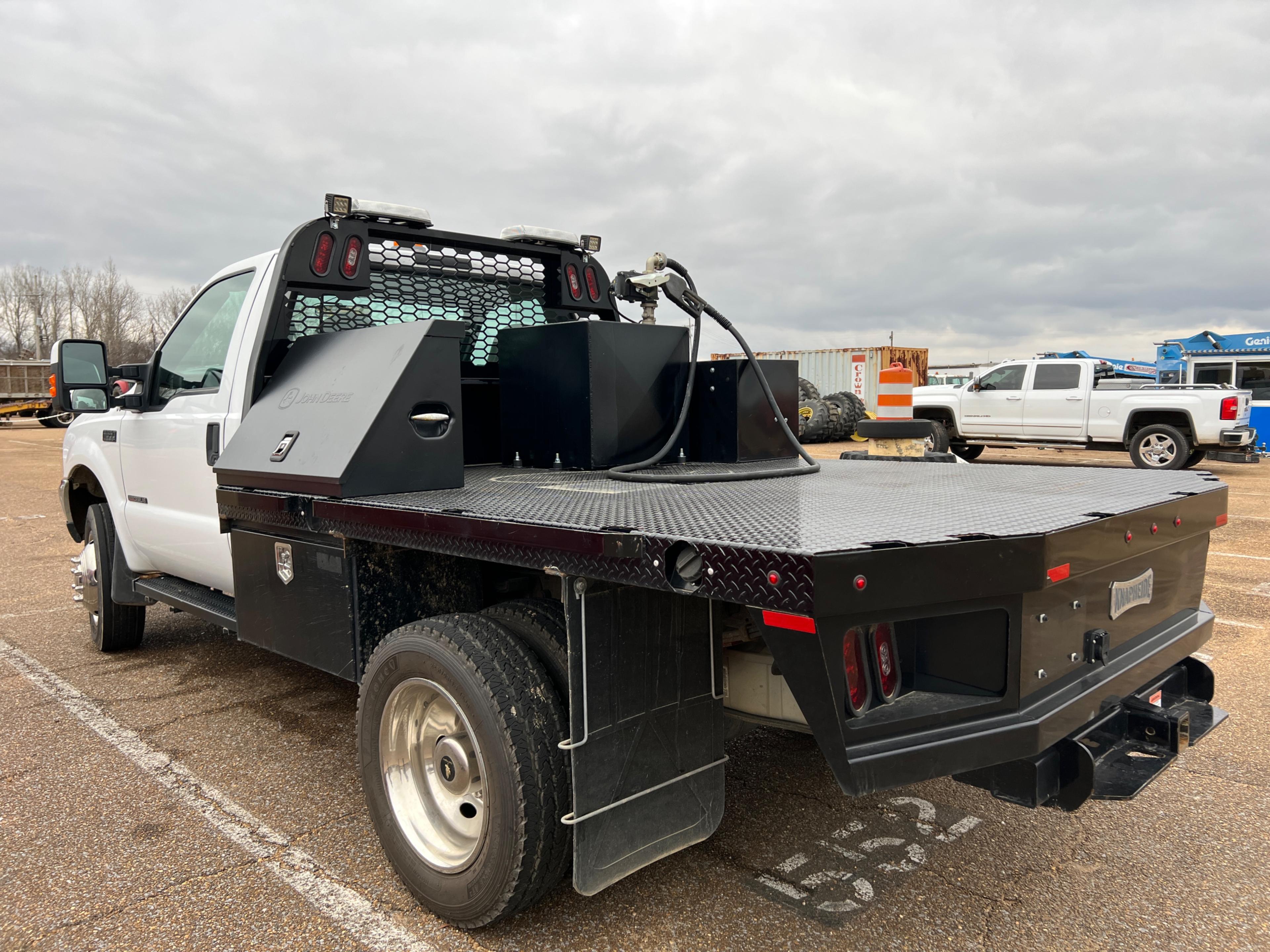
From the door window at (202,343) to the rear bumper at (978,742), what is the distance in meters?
3.27

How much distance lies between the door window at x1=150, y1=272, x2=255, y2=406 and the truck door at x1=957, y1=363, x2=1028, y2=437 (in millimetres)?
14978

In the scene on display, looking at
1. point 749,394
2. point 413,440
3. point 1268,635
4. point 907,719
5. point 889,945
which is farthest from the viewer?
point 1268,635

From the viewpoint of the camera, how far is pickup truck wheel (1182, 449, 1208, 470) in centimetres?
1442

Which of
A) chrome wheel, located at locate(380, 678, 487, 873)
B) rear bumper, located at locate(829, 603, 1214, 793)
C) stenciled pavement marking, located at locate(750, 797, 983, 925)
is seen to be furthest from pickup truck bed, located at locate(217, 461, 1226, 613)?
stenciled pavement marking, located at locate(750, 797, 983, 925)

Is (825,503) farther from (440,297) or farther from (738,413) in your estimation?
(440,297)

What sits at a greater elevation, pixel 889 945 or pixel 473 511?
pixel 473 511

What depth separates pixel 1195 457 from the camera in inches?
578

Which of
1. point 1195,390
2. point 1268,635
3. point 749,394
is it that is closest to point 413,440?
point 749,394

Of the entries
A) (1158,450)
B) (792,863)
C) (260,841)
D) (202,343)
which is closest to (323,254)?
(202,343)

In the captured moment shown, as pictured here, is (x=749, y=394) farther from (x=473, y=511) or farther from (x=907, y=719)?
(x=907, y=719)

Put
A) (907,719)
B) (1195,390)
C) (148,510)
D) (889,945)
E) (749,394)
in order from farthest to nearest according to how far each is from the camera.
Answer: (1195,390), (148,510), (749,394), (889,945), (907,719)

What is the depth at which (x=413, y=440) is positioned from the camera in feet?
9.41

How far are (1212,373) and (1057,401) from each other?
16.6m

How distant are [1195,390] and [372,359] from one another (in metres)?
15.4
